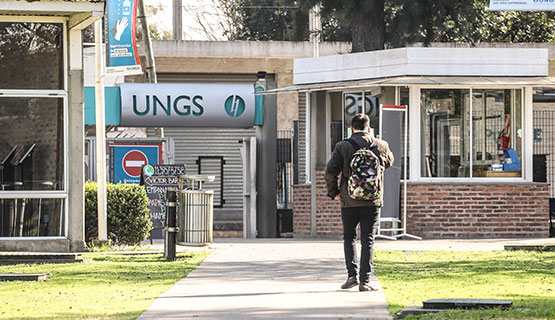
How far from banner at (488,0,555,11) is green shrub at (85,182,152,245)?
7.82 metres

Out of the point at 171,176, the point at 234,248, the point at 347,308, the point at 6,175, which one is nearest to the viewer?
the point at 347,308

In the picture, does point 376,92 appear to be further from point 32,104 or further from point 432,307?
point 432,307

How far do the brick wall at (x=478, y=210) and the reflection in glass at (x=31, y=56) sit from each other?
7.32 meters

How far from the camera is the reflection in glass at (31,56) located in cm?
1531

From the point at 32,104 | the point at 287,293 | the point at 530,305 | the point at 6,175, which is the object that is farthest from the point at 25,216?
the point at 530,305

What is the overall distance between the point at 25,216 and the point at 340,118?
24.2ft

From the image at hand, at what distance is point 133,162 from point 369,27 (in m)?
6.35

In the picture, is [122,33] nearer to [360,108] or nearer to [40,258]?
[360,108]

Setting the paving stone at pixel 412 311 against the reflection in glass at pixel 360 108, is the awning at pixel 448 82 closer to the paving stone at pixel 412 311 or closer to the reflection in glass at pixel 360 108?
the reflection in glass at pixel 360 108

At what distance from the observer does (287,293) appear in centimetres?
995

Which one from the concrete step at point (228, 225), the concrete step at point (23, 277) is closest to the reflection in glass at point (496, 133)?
the concrete step at point (228, 225)

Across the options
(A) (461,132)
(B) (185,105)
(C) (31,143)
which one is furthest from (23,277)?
(A) (461,132)

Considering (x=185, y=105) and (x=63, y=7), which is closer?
(x=63, y=7)

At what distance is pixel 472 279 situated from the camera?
11.1 metres
